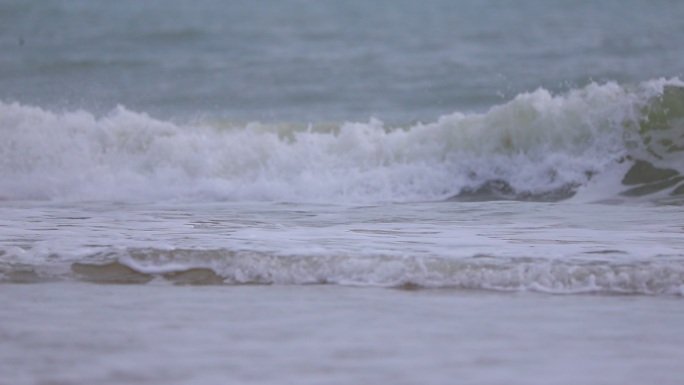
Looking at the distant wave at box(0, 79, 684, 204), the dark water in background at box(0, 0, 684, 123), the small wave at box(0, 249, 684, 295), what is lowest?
the small wave at box(0, 249, 684, 295)

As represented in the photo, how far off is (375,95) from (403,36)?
111 inches

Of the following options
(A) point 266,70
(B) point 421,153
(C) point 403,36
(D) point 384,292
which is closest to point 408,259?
(D) point 384,292

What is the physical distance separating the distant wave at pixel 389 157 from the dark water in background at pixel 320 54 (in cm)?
166

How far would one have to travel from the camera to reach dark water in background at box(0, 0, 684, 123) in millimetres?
10297

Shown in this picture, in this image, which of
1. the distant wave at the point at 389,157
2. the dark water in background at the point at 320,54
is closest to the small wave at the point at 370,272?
the distant wave at the point at 389,157

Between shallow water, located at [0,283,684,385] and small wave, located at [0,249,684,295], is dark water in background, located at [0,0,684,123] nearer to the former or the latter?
small wave, located at [0,249,684,295]

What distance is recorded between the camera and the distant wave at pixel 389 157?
6.75 m

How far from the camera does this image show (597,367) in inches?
95.4

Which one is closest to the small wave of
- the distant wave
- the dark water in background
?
the distant wave

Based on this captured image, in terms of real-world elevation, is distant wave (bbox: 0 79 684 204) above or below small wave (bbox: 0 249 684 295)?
above

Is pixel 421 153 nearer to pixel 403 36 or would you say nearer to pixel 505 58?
pixel 505 58

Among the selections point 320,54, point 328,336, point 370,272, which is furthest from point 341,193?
point 320,54

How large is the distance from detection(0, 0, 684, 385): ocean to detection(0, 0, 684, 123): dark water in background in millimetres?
52

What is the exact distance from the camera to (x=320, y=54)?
12.1 meters
